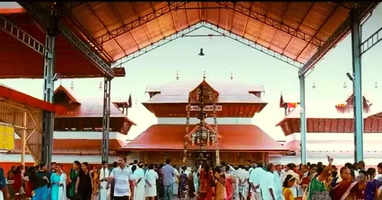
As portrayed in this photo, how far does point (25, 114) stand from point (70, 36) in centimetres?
482

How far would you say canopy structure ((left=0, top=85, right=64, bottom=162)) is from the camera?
13.3 m

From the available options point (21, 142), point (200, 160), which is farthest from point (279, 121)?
point (21, 142)

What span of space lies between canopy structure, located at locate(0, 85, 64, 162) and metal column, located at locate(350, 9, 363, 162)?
31.1 ft

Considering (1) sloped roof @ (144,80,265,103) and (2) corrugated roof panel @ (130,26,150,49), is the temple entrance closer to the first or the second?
(1) sloped roof @ (144,80,265,103)

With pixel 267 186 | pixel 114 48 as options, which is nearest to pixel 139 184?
pixel 267 186

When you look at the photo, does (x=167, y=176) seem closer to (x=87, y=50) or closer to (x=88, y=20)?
(x=87, y=50)

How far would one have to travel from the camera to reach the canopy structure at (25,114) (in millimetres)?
13323

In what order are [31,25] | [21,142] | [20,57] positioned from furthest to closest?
[20,57] < [31,25] < [21,142]

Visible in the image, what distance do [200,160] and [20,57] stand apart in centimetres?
1250

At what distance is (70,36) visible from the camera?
19.1m

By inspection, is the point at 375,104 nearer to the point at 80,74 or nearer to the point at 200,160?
the point at 200,160

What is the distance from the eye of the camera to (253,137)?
3241 centimetres


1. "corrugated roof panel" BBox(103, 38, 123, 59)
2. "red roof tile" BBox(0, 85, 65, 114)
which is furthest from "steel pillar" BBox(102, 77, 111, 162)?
"red roof tile" BBox(0, 85, 65, 114)

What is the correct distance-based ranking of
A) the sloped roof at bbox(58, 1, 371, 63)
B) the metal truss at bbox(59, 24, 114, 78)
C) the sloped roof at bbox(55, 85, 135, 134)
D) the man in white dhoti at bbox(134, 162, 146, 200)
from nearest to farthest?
the man in white dhoti at bbox(134, 162, 146, 200) → the metal truss at bbox(59, 24, 114, 78) → the sloped roof at bbox(58, 1, 371, 63) → the sloped roof at bbox(55, 85, 135, 134)
